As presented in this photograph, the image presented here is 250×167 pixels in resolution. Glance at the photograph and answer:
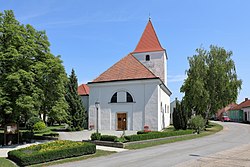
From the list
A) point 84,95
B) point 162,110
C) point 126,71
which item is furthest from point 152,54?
point 84,95

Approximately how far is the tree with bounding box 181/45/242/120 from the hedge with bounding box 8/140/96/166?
22326mm

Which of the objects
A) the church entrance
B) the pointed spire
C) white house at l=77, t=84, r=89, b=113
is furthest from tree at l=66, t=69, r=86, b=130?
the pointed spire

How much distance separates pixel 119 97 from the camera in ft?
118

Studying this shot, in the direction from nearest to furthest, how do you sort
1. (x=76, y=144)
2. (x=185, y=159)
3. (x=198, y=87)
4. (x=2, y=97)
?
(x=185, y=159)
(x=76, y=144)
(x=2, y=97)
(x=198, y=87)

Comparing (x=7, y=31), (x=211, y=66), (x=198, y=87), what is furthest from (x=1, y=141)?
(x=211, y=66)

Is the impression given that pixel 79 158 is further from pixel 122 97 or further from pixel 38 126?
pixel 38 126

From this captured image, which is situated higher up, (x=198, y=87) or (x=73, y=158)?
(x=198, y=87)

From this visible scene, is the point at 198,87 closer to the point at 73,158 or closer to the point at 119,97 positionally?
the point at 119,97

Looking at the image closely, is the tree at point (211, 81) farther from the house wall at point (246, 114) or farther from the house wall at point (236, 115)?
the house wall at point (236, 115)

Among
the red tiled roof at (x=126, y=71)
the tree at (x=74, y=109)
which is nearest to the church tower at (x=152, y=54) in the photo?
the red tiled roof at (x=126, y=71)

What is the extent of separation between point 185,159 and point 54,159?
23.3 ft

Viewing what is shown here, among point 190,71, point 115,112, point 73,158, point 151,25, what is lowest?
point 73,158

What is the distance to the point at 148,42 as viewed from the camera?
46531mm

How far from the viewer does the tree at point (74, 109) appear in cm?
3697
